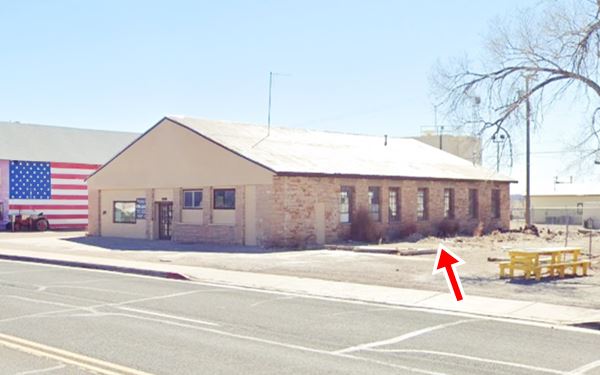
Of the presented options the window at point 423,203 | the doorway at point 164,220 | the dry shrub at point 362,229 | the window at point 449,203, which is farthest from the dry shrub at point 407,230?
the doorway at point 164,220

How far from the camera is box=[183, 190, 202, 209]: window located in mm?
34600

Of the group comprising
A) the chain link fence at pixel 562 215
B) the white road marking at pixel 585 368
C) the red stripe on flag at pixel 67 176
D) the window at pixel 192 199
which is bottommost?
the white road marking at pixel 585 368

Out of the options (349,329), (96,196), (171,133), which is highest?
(171,133)

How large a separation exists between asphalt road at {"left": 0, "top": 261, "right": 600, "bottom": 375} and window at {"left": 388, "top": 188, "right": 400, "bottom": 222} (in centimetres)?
2090

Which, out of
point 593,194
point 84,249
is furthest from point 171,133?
point 593,194

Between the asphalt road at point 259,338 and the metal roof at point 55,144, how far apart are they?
127 feet

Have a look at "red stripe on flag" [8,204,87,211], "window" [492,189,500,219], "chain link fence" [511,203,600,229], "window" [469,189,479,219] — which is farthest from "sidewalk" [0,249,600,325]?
"chain link fence" [511,203,600,229]

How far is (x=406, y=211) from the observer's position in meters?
36.8

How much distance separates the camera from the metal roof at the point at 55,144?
5194 centimetres

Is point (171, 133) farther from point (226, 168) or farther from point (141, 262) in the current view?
point (141, 262)

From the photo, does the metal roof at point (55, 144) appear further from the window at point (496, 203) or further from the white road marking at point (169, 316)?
the white road marking at point (169, 316)

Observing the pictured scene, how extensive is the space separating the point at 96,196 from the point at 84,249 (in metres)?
11.0

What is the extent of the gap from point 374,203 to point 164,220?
35.0ft

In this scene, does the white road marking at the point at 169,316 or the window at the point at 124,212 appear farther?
the window at the point at 124,212
